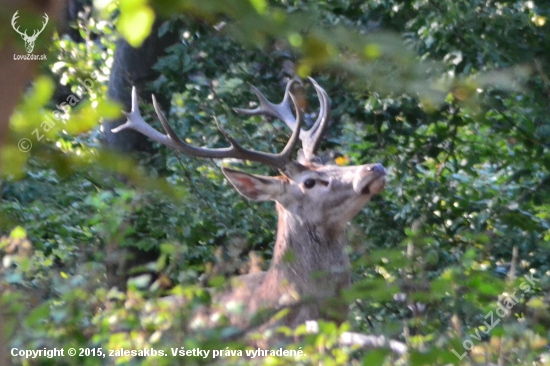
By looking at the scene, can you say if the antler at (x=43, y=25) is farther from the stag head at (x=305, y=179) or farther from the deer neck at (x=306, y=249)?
the stag head at (x=305, y=179)

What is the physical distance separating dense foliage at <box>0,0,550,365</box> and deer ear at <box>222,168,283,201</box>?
35 centimetres

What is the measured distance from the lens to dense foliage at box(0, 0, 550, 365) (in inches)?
72.4

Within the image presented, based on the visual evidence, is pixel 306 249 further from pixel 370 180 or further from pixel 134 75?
pixel 134 75

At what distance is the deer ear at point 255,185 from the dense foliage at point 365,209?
0.35m

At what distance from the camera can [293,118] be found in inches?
236

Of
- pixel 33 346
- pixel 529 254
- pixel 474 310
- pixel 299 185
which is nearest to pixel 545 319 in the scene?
pixel 474 310

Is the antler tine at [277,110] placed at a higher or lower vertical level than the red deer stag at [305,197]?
higher

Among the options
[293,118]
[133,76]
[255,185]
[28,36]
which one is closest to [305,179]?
[255,185]

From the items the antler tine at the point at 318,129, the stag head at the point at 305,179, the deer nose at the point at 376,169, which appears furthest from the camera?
the antler tine at the point at 318,129

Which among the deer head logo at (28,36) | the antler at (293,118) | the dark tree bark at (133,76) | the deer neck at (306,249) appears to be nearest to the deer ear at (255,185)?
the deer neck at (306,249)

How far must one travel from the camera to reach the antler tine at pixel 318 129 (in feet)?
18.3

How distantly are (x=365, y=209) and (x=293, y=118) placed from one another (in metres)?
0.88

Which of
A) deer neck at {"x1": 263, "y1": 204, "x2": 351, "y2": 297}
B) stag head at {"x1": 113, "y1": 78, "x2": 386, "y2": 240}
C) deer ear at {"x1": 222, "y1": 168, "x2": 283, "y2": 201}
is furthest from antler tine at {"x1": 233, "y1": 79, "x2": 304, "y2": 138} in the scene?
deer neck at {"x1": 263, "y1": 204, "x2": 351, "y2": 297}

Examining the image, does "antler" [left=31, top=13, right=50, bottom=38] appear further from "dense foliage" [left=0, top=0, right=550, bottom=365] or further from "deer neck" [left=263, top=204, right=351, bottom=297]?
"deer neck" [left=263, top=204, right=351, bottom=297]
